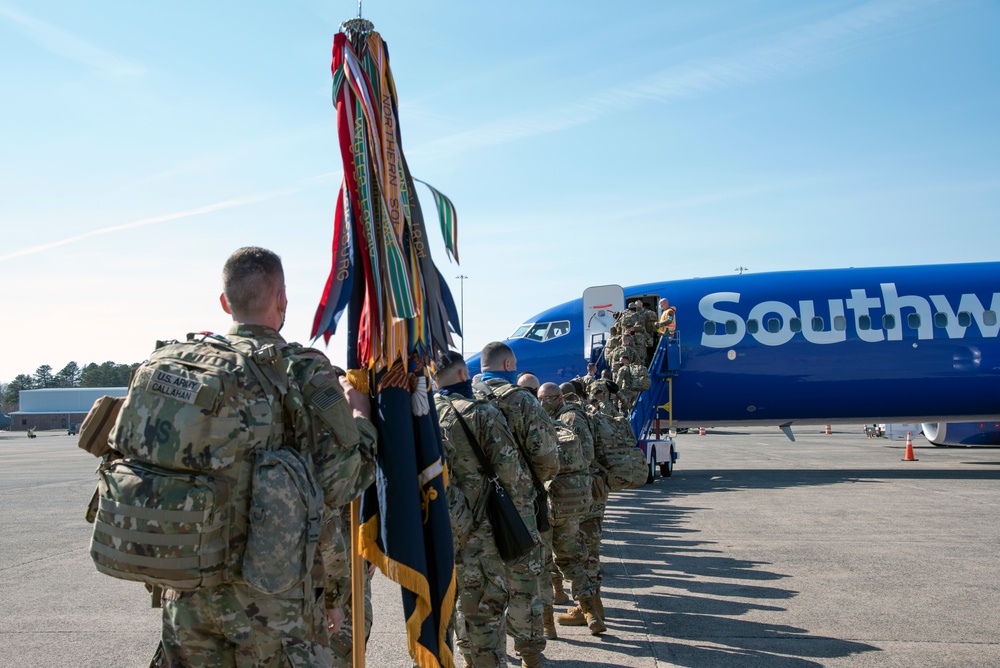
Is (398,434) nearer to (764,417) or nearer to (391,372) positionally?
(391,372)

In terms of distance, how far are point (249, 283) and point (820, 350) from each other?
52.7 ft

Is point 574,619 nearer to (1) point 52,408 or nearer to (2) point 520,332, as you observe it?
(2) point 520,332

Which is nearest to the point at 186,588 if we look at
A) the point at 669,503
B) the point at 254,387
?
the point at 254,387

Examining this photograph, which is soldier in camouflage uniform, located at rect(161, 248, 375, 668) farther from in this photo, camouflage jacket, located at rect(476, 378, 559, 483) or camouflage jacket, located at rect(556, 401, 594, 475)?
camouflage jacket, located at rect(556, 401, 594, 475)

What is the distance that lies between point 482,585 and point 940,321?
1613 cm

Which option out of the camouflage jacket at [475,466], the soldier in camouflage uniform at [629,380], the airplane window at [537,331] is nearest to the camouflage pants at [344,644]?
the camouflage jacket at [475,466]

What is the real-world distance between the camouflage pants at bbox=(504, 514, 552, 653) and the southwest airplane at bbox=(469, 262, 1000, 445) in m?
12.0

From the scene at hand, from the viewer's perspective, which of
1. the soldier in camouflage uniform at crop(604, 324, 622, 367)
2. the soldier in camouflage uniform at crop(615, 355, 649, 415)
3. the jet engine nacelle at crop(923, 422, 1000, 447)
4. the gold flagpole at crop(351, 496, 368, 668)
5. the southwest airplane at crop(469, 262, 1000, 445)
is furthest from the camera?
the jet engine nacelle at crop(923, 422, 1000, 447)

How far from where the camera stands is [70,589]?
717cm

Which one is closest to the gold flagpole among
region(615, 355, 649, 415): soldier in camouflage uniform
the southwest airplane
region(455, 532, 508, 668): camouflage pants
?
region(455, 532, 508, 668): camouflage pants

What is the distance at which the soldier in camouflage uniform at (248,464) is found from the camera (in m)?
2.50

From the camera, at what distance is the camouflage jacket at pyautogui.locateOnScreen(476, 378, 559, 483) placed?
470 cm

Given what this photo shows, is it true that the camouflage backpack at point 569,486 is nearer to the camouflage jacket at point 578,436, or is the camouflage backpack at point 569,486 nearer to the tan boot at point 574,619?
the camouflage jacket at point 578,436

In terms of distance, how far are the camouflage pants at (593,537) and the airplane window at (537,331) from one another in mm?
10808
